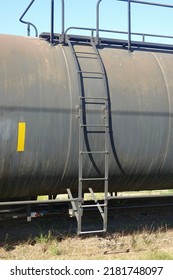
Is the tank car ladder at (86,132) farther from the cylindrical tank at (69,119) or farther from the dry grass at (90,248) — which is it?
the dry grass at (90,248)

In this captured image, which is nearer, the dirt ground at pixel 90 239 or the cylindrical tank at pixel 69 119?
the cylindrical tank at pixel 69 119

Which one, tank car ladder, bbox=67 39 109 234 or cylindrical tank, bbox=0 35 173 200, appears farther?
tank car ladder, bbox=67 39 109 234

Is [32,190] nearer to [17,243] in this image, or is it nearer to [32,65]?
[17,243]

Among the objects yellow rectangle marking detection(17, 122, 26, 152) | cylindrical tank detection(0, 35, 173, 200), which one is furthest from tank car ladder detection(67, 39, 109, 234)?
yellow rectangle marking detection(17, 122, 26, 152)

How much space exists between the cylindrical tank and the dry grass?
0.96m

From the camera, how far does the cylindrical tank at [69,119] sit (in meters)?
6.34

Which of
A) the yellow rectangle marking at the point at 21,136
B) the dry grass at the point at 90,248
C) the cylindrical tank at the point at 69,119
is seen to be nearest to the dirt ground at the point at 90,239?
the dry grass at the point at 90,248

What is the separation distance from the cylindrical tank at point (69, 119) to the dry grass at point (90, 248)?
96cm

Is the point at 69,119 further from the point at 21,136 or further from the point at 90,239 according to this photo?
the point at 90,239

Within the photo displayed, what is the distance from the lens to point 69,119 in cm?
663

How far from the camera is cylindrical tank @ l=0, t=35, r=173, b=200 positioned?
6.34m

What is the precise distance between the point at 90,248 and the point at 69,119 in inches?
95.4

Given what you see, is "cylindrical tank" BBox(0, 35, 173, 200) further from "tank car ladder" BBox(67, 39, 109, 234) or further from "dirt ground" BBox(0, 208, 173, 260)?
"dirt ground" BBox(0, 208, 173, 260)

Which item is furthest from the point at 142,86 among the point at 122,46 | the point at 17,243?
the point at 17,243
